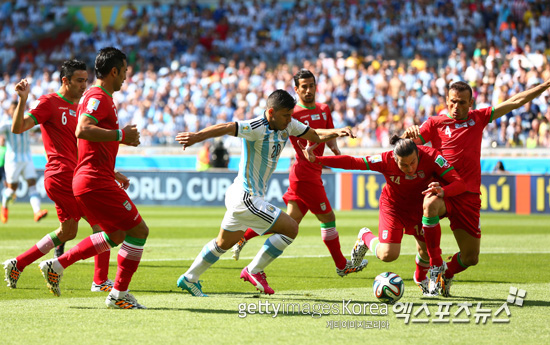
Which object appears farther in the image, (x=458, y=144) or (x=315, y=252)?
(x=315, y=252)

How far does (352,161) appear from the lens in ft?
26.6

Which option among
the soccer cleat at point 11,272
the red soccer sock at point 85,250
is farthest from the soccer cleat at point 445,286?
the soccer cleat at point 11,272

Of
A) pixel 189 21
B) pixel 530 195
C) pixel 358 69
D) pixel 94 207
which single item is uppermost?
pixel 189 21

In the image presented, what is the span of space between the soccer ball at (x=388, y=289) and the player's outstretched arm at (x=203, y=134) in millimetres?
1921

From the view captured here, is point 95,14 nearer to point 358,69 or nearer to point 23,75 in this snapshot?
point 23,75

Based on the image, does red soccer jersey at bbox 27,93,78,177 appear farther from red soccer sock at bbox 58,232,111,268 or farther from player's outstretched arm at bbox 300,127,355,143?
player's outstretched arm at bbox 300,127,355,143

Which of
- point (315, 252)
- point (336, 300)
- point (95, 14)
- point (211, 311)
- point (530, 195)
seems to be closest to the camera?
point (211, 311)

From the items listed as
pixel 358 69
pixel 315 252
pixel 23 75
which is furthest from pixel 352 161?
pixel 23 75

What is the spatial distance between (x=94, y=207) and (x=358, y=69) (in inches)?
853

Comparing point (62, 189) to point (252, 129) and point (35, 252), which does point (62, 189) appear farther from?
point (252, 129)

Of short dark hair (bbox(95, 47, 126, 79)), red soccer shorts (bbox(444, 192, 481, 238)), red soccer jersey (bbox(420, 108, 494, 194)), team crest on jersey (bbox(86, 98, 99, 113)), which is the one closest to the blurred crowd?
red soccer jersey (bbox(420, 108, 494, 194))

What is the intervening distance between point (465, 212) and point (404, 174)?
28.5 inches

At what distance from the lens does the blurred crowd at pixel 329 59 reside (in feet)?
80.6

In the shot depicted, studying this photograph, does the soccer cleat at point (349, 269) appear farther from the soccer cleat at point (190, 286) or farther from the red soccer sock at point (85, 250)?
the red soccer sock at point (85, 250)
